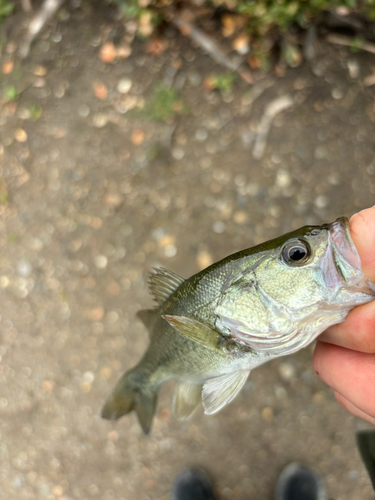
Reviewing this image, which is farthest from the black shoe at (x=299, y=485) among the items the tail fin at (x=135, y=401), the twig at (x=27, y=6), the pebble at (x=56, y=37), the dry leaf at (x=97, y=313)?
the twig at (x=27, y=6)

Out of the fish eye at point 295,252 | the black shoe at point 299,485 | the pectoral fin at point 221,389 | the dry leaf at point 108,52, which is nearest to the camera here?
the fish eye at point 295,252

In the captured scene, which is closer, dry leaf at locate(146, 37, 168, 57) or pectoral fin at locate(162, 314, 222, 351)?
pectoral fin at locate(162, 314, 222, 351)

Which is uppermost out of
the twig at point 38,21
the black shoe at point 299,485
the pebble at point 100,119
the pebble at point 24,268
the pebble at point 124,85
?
the twig at point 38,21

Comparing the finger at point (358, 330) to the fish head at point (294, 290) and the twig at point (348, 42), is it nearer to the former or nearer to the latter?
the fish head at point (294, 290)

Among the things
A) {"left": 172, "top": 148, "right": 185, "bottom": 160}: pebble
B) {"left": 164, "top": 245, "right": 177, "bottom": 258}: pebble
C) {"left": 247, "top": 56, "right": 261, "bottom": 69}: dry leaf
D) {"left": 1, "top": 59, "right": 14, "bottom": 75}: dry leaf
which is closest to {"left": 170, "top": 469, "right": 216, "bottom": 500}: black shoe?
{"left": 164, "top": 245, "right": 177, "bottom": 258}: pebble

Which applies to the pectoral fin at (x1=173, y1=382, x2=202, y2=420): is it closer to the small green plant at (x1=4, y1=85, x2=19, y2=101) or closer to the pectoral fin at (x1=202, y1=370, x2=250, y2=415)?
the pectoral fin at (x1=202, y1=370, x2=250, y2=415)


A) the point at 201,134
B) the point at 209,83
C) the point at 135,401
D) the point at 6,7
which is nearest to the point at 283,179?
the point at 201,134

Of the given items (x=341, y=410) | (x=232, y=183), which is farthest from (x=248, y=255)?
(x=341, y=410)
